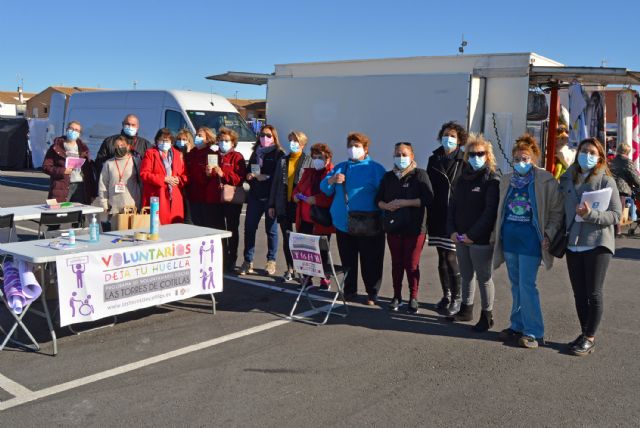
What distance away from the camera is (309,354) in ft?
16.8

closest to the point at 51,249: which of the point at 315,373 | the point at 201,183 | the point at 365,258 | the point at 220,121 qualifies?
the point at 315,373

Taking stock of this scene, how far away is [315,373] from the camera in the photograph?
185 inches

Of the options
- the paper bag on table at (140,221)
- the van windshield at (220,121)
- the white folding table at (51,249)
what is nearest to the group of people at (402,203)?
the paper bag on table at (140,221)

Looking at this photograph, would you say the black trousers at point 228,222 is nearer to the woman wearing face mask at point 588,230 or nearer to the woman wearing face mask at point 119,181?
the woman wearing face mask at point 119,181

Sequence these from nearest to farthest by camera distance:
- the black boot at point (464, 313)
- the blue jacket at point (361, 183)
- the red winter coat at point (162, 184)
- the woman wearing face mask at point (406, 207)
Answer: the black boot at point (464, 313)
the woman wearing face mask at point (406, 207)
the blue jacket at point (361, 183)
the red winter coat at point (162, 184)

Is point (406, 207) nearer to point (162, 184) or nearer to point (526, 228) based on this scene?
point (526, 228)

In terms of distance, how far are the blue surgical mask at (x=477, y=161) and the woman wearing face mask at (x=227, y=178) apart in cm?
310

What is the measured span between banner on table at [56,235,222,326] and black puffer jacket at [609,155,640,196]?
658 centimetres

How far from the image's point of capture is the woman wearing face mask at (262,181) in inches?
298

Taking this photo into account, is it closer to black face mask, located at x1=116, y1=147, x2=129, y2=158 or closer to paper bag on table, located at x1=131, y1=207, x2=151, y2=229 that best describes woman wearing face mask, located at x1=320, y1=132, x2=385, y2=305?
paper bag on table, located at x1=131, y1=207, x2=151, y2=229

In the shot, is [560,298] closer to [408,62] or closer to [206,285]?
[206,285]

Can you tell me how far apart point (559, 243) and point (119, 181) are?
473 centimetres

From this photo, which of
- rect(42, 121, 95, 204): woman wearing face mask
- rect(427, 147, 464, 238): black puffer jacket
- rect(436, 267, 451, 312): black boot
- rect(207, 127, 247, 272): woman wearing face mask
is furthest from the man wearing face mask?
rect(436, 267, 451, 312): black boot

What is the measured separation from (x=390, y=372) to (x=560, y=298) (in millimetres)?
3120
